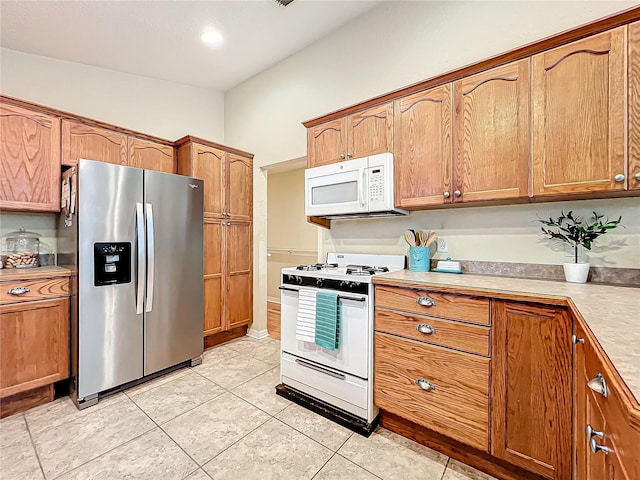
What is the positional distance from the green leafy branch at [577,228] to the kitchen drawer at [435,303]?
722mm

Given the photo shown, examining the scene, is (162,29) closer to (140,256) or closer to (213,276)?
(140,256)

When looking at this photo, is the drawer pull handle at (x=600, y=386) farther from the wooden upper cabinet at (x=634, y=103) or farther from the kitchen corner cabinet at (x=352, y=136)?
the kitchen corner cabinet at (x=352, y=136)

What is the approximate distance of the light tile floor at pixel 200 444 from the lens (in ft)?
5.08

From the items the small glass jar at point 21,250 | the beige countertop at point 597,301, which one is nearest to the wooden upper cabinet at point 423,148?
the beige countertop at point 597,301

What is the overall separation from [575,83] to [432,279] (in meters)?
1.26

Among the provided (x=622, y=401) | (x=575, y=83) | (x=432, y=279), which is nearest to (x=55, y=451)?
(x=432, y=279)

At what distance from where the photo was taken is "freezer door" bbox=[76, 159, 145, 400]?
211cm

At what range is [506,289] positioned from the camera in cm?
144

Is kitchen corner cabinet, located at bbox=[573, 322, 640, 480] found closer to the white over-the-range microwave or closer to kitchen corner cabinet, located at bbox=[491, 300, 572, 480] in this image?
kitchen corner cabinet, located at bbox=[491, 300, 572, 480]

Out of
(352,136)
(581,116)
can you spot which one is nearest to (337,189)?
(352,136)

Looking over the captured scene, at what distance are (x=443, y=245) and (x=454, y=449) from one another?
1298 millimetres

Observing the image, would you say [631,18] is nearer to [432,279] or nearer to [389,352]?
[432,279]

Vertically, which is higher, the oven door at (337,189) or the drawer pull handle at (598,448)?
the oven door at (337,189)

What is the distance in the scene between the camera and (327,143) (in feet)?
8.29
